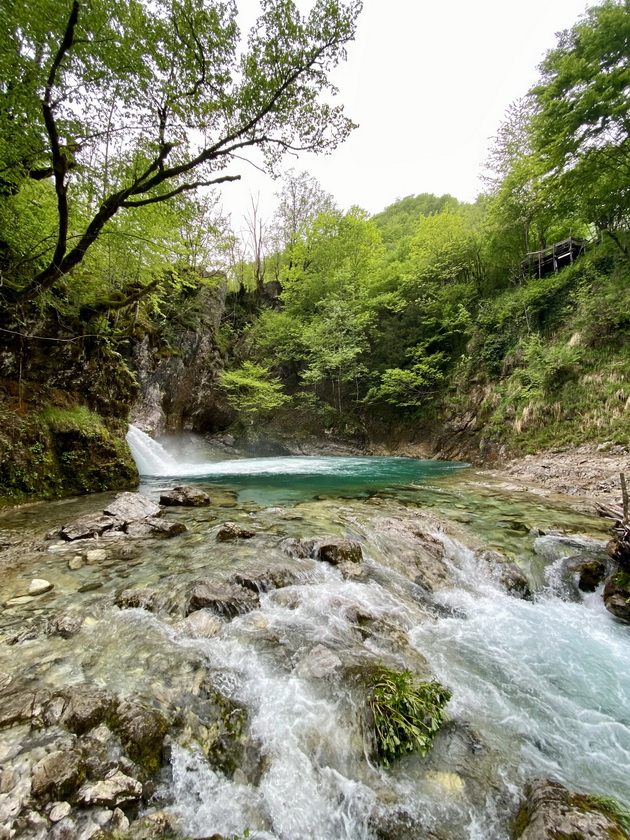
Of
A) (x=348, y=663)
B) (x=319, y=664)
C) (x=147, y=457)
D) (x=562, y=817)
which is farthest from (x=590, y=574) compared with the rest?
(x=147, y=457)

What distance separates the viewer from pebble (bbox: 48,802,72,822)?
1826 millimetres

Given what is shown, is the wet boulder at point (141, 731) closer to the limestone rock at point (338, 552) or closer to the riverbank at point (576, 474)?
the limestone rock at point (338, 552)

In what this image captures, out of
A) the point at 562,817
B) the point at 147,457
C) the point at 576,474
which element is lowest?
the point at 562,817

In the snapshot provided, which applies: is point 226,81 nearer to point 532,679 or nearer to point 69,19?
point 69,19

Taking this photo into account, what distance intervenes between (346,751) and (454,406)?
1733 cm

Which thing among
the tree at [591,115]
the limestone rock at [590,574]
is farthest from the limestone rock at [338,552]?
the tree at [591,115]

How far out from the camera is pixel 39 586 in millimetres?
4145

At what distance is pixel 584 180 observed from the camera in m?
12.6

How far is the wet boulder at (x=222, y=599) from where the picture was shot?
3.95 m

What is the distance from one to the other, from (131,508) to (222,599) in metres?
3.98

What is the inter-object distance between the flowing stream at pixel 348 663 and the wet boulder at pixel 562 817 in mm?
123

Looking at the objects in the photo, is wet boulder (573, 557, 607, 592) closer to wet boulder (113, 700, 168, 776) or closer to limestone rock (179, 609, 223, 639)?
limestone rock (179, 609, 223, 639)

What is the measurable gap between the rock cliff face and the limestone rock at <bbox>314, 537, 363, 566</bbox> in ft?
46.5

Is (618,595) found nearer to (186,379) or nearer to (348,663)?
(348,663)
